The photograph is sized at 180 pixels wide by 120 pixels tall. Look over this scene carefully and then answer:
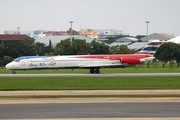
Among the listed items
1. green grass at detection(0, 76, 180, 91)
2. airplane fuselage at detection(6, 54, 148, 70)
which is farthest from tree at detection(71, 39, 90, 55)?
green grass at detection(0, 76, 180, 91)

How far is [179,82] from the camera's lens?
4238 cm

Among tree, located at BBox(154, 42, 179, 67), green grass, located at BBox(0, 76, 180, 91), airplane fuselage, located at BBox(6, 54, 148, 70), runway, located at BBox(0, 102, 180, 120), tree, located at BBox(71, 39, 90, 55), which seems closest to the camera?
runway, located at BBox(0, 102, 180, 120)

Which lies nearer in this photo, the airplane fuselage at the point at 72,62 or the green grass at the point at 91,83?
the green grass at the point at 91,83

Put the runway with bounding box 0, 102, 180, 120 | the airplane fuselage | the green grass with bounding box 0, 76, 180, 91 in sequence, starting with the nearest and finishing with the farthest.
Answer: the runway with bounding box 0, 102, 180, 120 < the green grass with bounding box 0, 76, 180, 91 < the airplane fuselage

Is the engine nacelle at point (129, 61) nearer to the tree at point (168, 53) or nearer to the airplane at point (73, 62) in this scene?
the airplane at point (73, 62)

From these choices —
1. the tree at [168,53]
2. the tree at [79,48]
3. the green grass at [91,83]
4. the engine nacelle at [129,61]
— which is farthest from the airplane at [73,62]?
the tree at [168,53]

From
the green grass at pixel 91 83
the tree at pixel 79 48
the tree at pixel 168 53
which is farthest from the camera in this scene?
the tree at pixel 168 53

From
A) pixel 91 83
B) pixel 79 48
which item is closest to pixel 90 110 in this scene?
pixel 91 83

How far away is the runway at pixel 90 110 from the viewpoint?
66.8ft

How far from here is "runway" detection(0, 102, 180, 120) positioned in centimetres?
2036

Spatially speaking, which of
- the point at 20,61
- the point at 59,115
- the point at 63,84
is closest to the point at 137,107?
the point at 59,115

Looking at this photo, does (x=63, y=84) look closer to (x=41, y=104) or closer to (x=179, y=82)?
(x=179, y=82)

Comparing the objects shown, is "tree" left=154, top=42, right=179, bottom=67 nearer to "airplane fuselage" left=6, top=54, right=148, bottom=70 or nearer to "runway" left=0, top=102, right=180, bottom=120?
"airplane fuselage" left=6, top=54, right=148, bottom=70

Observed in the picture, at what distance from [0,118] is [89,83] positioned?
2202 cm
